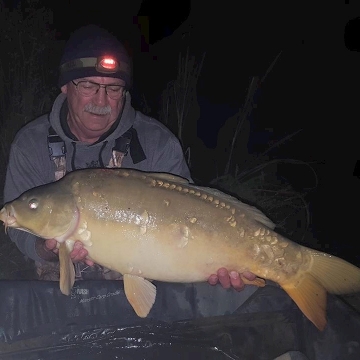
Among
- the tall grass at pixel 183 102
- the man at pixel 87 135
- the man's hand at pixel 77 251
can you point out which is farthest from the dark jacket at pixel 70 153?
the tall grass at pixel 183 102

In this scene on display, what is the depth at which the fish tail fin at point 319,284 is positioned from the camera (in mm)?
1847

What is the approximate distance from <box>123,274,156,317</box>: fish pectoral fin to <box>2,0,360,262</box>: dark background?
379 cm

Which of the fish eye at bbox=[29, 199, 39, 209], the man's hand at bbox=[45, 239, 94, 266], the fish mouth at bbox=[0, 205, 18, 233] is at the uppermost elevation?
the fish eye at bbox=[29, 199, 39, 209]

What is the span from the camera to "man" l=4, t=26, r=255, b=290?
7.93ft

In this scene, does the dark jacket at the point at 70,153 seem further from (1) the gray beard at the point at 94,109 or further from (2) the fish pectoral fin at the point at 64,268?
(2) the fish pectoral fin at the point at 64,268

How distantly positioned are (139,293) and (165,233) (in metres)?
0.28

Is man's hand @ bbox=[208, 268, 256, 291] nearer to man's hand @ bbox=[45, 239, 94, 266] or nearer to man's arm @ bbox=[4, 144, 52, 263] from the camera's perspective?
man's hand @ bbox=[45, 239, 94, 266]

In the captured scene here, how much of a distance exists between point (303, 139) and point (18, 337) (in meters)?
6.44

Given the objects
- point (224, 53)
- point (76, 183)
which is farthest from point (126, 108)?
point (224, 53)

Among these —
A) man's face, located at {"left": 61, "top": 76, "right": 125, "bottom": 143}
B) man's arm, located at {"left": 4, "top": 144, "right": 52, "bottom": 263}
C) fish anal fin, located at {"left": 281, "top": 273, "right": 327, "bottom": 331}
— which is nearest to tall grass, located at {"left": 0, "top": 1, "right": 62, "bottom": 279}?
man's arm, located at {"left": 4, "top": 144, "right": 52, "bottom": 263}

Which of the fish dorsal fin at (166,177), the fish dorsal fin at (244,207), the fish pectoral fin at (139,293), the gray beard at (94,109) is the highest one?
the gray beard at (94,109)

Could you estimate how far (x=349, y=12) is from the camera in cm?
1152

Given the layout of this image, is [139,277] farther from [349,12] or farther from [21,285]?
[349,12]

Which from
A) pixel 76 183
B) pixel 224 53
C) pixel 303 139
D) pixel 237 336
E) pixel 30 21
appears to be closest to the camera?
pixel 76 183
